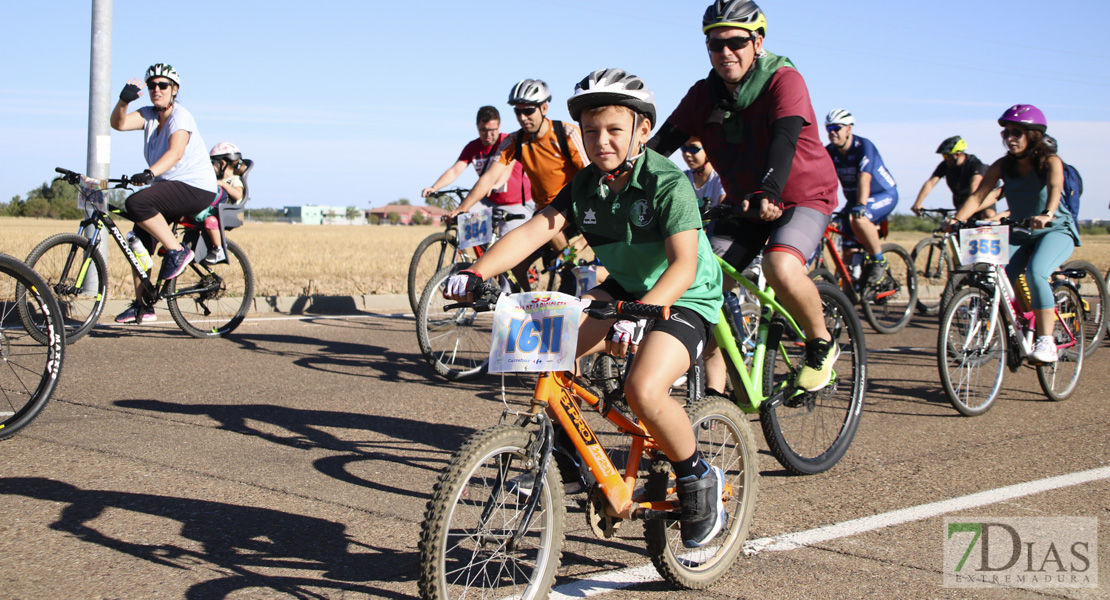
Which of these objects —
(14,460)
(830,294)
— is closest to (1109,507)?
(830,294)

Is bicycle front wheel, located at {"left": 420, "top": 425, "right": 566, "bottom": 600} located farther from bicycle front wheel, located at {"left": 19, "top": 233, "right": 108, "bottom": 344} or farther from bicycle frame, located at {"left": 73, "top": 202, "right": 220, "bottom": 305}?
bicycle frame, located at {"left": 73, "top": 202, "right": 220, "bottom": 305}

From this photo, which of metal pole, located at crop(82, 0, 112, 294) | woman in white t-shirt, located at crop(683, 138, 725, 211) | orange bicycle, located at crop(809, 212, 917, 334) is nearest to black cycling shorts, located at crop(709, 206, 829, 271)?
woman in white t-shirt, located at crop(683, 138, 725, 211)

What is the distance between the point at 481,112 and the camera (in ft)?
34.9

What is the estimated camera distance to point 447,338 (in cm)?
774

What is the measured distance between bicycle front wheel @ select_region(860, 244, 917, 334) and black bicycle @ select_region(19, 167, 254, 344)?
6.75 meters

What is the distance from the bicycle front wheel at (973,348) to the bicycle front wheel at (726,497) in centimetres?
336

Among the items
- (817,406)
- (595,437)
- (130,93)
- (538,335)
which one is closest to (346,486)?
(595,437)

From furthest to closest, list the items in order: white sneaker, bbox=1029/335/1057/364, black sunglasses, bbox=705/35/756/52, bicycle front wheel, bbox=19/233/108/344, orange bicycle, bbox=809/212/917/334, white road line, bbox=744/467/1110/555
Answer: orange bicycle, bbox=809/212/917/334, bicycle front wheel, bbox=19/233/108/344, white sneaker, bbox=1029/335/1057/364, black sunglasses, bbox=705/35/756/52, white road line, bbox=744/467/1110/555

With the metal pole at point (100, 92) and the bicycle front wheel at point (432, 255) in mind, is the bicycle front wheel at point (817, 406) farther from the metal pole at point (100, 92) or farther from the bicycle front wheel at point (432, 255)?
the metal pole at point (100, 92)

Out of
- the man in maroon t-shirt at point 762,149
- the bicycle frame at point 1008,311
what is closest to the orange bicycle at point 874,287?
the bicycle frame at point 1008,311

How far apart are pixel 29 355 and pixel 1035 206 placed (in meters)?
6.72

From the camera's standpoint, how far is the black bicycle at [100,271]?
7992 mm

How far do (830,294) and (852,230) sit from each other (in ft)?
21.3

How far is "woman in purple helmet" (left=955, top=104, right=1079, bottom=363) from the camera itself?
7.09 meters
